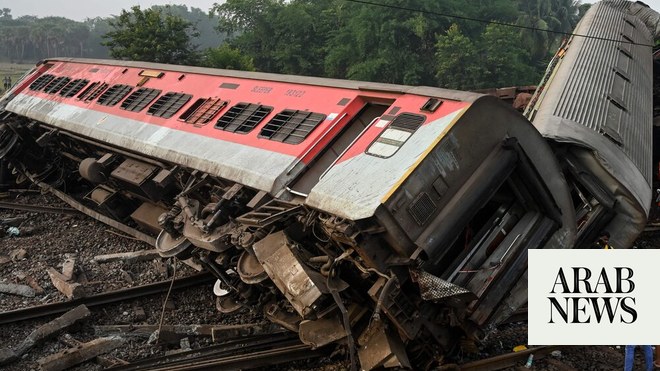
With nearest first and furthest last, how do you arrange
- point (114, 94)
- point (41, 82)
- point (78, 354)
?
point (78, 354), point (114, 94), point (41, 82)

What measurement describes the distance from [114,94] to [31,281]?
18.1 ft

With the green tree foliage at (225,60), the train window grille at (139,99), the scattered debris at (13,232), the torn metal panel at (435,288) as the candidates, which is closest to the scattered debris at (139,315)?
the train window grille at (139,99)

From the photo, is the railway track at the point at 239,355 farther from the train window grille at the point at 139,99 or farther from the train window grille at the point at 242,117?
the train window grille at the point at 139,99

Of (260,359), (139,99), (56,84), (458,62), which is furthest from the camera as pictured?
(458,62)

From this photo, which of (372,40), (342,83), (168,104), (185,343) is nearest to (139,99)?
(168,104)

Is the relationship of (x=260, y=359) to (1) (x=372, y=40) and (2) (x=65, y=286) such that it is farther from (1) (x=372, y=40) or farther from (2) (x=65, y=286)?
(1) (x=372, y=40)

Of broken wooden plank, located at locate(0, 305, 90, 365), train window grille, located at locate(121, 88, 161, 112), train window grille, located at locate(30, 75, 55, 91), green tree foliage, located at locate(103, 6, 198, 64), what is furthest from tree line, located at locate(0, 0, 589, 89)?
broken wooden plank, located at locate(0, 305, 90, 365)

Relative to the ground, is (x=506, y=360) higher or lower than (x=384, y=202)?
lower

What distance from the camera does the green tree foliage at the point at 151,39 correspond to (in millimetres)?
30203

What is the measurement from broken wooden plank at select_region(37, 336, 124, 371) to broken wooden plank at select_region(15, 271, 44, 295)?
102 inches

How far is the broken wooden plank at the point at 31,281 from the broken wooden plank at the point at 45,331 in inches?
58.1

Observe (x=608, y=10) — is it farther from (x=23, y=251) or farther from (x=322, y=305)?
(x=23, y=251)

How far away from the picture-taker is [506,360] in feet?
24.0

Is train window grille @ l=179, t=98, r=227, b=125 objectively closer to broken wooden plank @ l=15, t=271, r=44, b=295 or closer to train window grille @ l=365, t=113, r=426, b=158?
broken wooden plank @ l=15, t=271, r=44, b=295
